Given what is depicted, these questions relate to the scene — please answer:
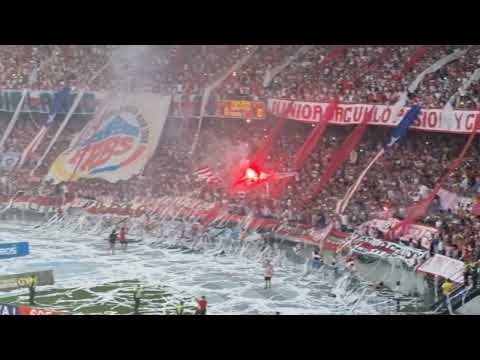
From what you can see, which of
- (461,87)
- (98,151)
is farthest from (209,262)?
(461,87)

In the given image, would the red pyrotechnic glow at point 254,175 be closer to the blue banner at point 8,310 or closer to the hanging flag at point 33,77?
the hanging flag at point 33,77

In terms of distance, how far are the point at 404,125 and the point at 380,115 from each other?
0.44 metres

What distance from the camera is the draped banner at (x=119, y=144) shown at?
1376cm

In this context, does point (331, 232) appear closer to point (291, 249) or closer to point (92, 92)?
point (291, 249)

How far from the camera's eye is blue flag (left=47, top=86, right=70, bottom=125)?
14.0 meters

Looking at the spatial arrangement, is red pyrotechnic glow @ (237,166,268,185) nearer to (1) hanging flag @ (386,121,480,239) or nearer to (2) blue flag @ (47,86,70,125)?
(1) hanging flag @ (386,121,480,239)

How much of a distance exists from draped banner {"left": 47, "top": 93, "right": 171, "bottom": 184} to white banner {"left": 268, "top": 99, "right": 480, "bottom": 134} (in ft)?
7.07

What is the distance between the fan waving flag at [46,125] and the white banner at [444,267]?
704 centimetres

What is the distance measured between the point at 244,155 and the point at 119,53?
2.84m

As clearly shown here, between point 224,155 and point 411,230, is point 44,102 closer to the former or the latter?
point 224,155

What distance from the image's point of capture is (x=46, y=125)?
1430 centimetres

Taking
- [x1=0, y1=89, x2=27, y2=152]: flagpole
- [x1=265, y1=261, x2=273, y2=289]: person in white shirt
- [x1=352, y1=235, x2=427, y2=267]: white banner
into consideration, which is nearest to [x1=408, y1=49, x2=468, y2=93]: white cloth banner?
[x1=352, y1=235, x2=427, y2=267]: white banner

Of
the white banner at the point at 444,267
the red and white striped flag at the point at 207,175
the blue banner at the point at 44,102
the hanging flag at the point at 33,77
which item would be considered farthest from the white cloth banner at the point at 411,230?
the hanging flag at the point at 33,77

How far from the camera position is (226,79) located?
1359 centimetres
